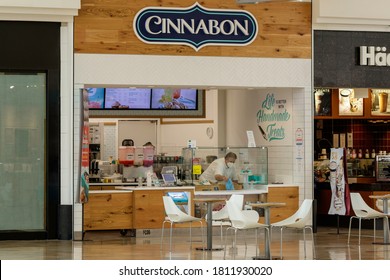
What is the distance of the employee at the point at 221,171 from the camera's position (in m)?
15.9

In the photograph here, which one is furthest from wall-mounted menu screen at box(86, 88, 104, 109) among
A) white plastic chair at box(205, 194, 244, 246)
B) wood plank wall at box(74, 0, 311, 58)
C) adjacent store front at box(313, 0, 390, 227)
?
white plastic chair at box(205, 194, 244, 246)

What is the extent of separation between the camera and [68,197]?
1532 centimetres

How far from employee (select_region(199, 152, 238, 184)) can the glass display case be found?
6 centimetres

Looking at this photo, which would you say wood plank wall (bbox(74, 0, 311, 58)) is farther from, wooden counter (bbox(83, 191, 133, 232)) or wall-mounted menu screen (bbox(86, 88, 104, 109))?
wall-mounted menu screen (bbox(86, 88, 104, 109))

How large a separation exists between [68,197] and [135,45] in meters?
2.68

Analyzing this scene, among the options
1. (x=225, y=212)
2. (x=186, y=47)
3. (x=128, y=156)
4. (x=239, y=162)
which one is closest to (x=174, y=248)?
(x=225, y=212)

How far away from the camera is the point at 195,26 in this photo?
1586 cm

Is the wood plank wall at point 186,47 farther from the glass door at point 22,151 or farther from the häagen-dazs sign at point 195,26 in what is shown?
the glass door at point 22,151

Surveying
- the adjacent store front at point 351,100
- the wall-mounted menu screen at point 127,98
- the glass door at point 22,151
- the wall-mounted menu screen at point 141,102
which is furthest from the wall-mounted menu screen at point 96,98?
the adjacent store front at point 351,100

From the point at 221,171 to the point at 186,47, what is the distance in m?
2.13

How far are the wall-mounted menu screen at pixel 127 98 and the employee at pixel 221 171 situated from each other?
153 inches

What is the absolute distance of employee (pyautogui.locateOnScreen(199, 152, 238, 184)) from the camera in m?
15.9

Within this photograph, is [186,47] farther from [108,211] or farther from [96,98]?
[96,98]
